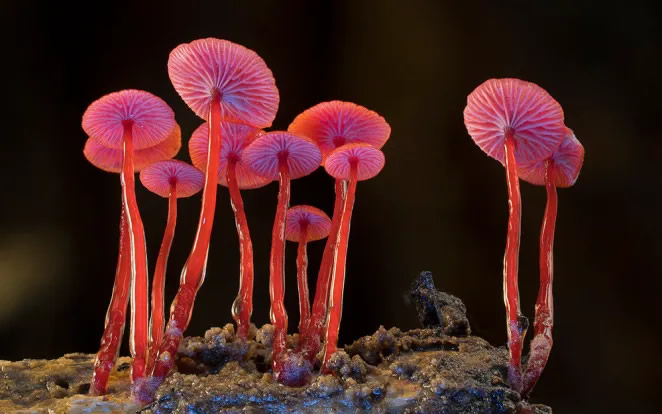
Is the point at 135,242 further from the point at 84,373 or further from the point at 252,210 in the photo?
the point at 252,210

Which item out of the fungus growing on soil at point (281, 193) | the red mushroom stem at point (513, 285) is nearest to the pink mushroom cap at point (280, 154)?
the fungus growing on soil at point (281, 193)

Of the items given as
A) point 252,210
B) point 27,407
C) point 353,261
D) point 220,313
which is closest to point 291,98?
point 252,210

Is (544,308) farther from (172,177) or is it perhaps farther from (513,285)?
(172,177)

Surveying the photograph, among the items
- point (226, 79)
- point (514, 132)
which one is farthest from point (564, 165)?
point (226, 79)

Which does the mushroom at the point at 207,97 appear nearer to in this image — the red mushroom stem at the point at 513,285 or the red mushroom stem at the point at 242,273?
the red mushroom stem at the point at 242,273

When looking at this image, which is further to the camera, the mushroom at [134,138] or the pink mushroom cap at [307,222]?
the pink mushroom cap at [307,222]
